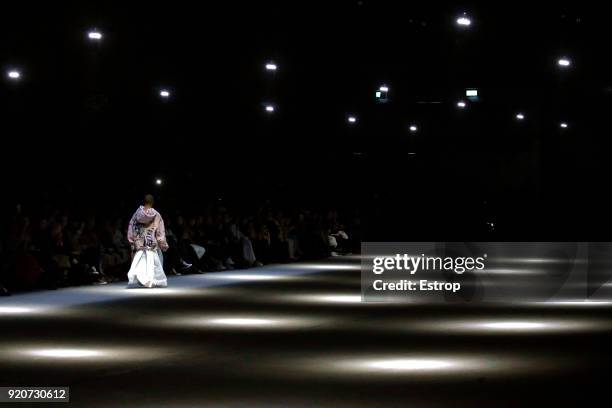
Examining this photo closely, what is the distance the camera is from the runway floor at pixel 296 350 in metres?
11.1

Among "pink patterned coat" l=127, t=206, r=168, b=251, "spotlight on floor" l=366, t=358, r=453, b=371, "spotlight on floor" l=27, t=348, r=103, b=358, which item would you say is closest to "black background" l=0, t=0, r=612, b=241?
"pink patterned coat" l=127, t=206, r=168, b=251

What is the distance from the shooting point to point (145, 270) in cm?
2597

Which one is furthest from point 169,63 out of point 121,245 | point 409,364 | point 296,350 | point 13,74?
point 409,364

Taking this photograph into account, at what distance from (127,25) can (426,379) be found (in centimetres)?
2455

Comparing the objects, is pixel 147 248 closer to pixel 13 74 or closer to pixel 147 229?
pixel 147 229

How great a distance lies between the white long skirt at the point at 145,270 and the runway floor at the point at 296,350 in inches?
72.8

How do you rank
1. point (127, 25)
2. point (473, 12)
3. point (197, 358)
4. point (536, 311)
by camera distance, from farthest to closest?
point (473, 12) → point (127, 25) → point (536, 311) → point (197, 358)

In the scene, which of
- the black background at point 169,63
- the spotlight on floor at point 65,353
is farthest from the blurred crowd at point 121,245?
the spotlight on floor at point 65,353

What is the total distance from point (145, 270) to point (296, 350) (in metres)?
11.6

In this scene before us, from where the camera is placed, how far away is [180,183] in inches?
1882

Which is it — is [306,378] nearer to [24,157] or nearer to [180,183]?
[24,157]

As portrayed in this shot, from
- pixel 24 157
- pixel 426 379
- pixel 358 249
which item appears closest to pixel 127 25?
pixel 24 157

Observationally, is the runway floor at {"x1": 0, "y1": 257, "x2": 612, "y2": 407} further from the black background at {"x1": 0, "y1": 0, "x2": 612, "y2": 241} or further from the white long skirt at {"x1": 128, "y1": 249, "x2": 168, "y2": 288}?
the black background at {"x1": 0, "y1": 0, "x2": 612, "y2": 241}

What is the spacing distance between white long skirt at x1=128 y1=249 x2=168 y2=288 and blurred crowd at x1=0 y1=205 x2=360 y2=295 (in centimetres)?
117
